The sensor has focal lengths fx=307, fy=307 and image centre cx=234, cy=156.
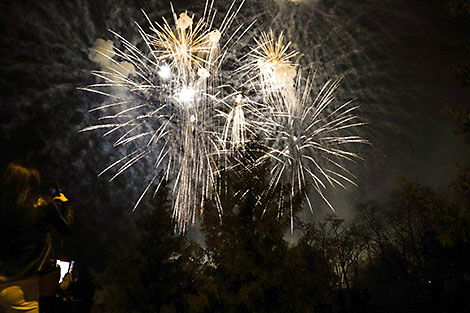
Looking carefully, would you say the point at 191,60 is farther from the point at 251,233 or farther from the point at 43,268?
the point at 43,268

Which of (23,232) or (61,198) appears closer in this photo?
(23,232)

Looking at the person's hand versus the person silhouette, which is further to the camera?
the person's hand

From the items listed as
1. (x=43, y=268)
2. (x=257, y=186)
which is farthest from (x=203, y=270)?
(x=43, y=268)

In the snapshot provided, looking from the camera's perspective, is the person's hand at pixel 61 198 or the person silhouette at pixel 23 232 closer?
the person silhouette at pixel 23 232

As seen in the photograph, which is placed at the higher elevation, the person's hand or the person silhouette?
the person's hand

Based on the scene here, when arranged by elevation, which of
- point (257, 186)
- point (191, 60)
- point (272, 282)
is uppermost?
point (191, 60)

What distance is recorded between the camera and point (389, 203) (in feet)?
123

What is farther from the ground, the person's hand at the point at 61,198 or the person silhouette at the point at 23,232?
the person's hand at the point at 61,198

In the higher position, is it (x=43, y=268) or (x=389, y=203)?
(x=389, y=203)

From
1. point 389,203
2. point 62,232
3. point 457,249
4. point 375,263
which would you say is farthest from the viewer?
point 375,263

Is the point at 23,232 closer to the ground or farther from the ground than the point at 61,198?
closer to the ground

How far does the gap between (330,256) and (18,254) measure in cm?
4110

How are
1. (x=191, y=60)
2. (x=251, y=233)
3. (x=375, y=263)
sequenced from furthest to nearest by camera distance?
1. (x=375, y=263)
2. (x=251, y=233)
3. (x=191, y=60)

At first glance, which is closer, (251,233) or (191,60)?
(191,60)
